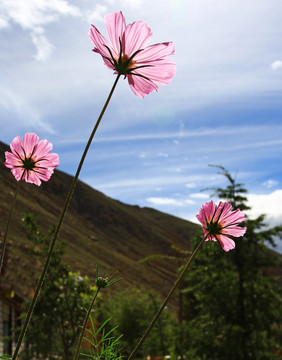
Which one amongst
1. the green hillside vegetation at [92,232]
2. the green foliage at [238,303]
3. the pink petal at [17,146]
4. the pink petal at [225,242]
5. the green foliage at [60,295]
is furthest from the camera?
the green hillside vegetation at [92,232]

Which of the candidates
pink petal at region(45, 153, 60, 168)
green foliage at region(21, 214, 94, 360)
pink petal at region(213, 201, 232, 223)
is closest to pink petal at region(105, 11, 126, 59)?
pink petal at region(45, 153, 60, 168)

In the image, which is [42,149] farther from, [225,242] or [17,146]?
[225,242]

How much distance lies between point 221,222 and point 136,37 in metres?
0.46

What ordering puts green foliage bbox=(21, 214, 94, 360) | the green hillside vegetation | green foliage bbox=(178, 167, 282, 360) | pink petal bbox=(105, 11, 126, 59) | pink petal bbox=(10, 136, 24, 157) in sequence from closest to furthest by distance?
pink petal bbox=(105, 11, 126, 59), pink petal bbox=(10, 136, 24, 157), green foliage bbox=(178, 167, 282, 360), green foliage bbox=(21, 214, 94, 360), the green hillside vegetation

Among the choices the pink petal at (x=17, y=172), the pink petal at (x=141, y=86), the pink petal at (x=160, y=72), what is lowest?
the pink petal at (x=17, y=172)

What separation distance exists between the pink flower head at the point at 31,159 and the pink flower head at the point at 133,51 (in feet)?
1.06

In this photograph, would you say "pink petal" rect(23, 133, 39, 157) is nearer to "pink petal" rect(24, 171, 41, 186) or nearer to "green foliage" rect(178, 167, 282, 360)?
"pink petal" rect(24, 171, 41, 186)

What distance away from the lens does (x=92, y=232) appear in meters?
79.9

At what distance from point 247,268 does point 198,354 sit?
6.40ft

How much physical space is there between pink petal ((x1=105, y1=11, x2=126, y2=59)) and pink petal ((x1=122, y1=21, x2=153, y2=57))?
0.04 ft

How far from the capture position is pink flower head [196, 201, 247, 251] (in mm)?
895

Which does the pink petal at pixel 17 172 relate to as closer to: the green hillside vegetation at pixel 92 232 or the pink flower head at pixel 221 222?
the pink flower head at pixel 221 222

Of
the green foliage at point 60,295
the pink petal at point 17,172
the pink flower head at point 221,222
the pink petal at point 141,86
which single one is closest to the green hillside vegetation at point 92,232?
the green foliage at point 60,295

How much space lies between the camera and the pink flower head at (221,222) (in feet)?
2.93
